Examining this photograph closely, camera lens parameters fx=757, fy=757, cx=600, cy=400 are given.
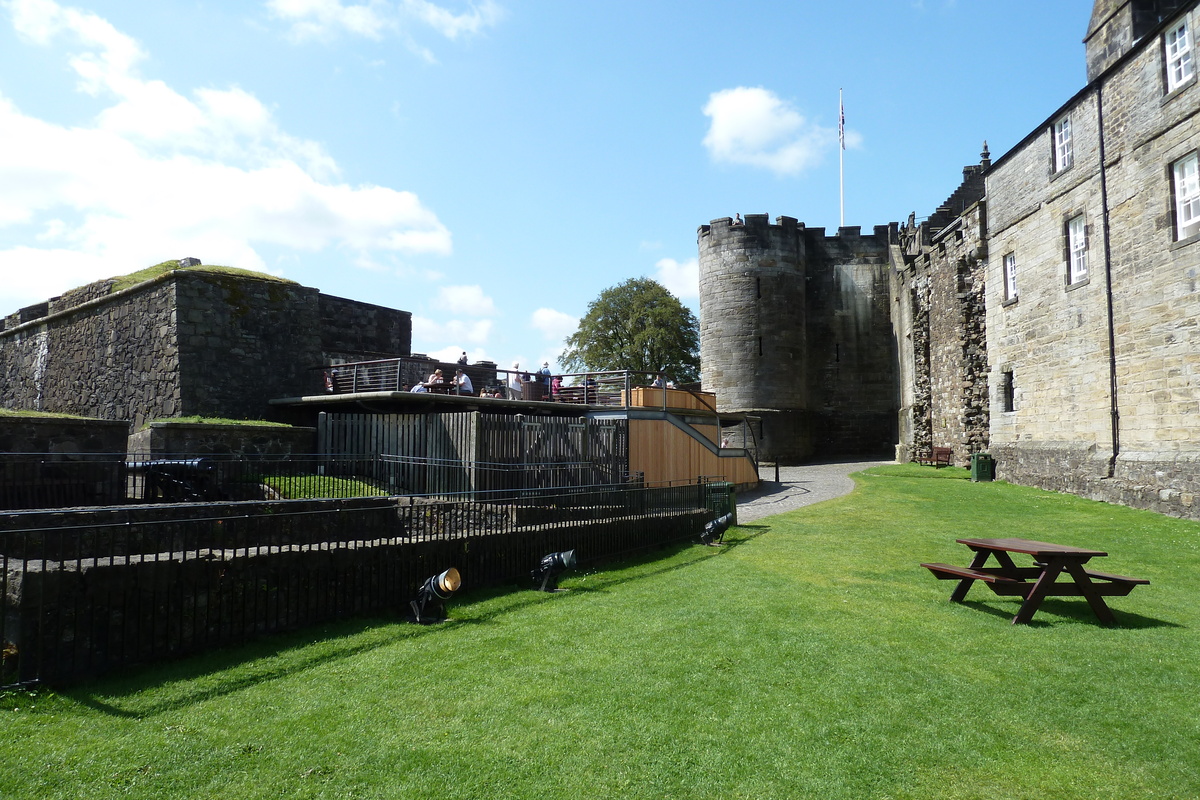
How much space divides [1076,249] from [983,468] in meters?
6.84

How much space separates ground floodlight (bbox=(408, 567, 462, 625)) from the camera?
7.23 meters

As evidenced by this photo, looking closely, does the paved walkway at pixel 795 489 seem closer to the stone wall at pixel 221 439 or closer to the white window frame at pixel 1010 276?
the white window frame at pixel 1010 276

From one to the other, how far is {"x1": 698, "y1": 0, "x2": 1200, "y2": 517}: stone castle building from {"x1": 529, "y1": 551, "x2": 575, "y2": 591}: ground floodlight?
12.4 metres

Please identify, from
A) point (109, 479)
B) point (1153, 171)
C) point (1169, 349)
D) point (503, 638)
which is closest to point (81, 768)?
point (503, 638)

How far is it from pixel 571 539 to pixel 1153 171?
14.4 meters

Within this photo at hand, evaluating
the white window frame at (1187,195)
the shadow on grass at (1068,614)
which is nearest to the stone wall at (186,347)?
the shadow on grass at (1068,614)

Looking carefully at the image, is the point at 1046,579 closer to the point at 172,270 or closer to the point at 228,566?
the point at 228,566

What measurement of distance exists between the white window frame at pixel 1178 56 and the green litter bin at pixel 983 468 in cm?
1074

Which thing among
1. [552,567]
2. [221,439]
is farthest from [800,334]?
[552,567]

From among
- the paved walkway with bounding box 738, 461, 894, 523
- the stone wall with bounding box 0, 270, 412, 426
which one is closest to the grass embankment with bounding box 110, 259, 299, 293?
the stone wall with bounding box 0, 270, 412, 426

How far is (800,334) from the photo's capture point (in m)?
36.4

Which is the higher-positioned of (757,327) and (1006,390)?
(757,327)

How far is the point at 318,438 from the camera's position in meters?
17.4

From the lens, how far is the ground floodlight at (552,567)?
29.7ft
